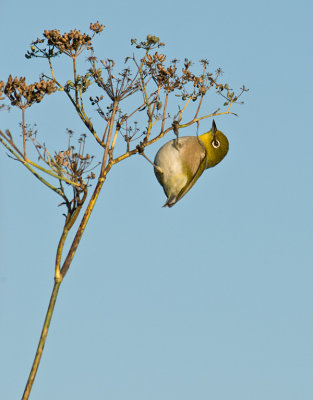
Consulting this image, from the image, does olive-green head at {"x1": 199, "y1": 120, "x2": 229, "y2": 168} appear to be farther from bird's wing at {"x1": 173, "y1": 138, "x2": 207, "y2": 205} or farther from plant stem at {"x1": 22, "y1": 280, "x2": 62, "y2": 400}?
plant stem at {"x1": 22, "y1": 280, "x2": 62, "y2": 400}

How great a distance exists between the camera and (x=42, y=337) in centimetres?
564

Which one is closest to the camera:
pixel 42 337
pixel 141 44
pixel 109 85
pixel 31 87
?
pixel 42 337

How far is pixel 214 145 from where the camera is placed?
33.4 ft

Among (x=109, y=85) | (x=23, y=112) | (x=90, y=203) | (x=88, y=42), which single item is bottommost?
(x=90, y=203)

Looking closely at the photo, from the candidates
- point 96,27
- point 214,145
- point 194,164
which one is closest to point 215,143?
point 214,145

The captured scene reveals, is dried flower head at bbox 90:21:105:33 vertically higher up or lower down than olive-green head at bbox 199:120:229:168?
lower down

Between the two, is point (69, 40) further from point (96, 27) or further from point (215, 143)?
point (215, 143)

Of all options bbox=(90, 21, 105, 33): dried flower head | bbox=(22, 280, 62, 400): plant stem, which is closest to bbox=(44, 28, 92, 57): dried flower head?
bbox=(90, 21, 105, 33): dried flower head

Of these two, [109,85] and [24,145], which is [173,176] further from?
[24,145]

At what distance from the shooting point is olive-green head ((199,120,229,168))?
10.1 metres

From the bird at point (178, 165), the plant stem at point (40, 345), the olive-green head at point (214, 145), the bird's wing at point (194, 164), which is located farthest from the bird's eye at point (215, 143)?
the plant stem at point (40, 345)

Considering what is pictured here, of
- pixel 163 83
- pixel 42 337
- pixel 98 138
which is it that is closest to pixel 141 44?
pixel 163 83

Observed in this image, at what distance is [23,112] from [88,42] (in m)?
1.23

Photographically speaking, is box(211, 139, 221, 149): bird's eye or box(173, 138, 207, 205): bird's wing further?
box(211, 139, 221, 149): bird's eye
